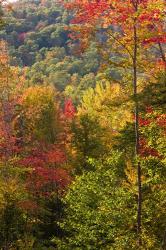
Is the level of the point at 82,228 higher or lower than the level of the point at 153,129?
lower

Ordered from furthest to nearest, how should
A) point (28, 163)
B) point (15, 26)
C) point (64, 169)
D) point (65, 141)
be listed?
point (15, 26)
point (65, 141)
point (64, 169)
point (28, 163)

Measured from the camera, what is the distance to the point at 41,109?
34844 millimetres

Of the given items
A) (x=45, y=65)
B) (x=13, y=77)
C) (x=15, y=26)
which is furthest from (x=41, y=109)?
(x=15, y=26)

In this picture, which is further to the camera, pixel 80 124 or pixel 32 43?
pixel 32 43

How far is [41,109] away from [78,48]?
19.2 m

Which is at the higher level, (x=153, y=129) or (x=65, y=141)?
(x=153, y=129)

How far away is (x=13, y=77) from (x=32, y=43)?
A: 113m

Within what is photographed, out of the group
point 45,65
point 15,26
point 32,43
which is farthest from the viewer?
point 15,26

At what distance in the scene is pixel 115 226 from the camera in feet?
57.0

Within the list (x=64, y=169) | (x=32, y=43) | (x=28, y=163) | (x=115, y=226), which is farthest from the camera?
(x=32, y=43)

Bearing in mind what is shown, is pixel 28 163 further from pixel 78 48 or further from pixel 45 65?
pixel 45 65

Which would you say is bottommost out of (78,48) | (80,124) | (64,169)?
(64,169)

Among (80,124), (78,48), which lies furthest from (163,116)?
(80,124)

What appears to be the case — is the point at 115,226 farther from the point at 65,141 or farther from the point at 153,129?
the point at 65,141
